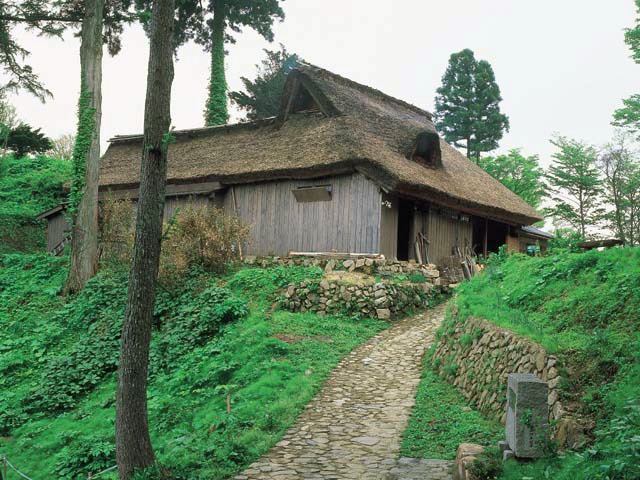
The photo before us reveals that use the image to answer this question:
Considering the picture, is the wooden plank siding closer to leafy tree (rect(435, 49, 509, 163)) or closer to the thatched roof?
the thatched roof

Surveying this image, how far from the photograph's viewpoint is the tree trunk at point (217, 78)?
93.8 ft

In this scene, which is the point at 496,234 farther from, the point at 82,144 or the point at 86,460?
the point at 86,460

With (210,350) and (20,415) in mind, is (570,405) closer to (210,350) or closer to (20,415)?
(210,350)

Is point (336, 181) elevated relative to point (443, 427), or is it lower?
elevated

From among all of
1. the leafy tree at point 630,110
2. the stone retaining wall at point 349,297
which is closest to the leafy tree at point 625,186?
the leafy tree at point 630,110

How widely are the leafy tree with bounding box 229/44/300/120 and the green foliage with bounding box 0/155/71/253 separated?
10057 millimetres

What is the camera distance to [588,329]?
633 cm

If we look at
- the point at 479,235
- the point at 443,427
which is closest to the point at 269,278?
the point at 443,427

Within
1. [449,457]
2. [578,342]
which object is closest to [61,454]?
[449,457]

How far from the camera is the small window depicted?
648 inches

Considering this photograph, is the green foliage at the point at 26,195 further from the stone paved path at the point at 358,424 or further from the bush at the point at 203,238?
the stone paved path at the point at 358,424

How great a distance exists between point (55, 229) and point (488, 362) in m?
20.8

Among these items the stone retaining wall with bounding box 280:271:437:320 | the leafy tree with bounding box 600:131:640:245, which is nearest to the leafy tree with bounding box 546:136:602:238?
the leafy tree with bounding box 600:131:640:245

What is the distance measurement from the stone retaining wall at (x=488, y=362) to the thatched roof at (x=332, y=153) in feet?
20.6
